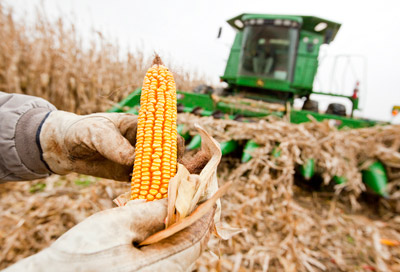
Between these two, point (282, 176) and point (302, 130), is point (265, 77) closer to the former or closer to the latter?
point (302, 130)

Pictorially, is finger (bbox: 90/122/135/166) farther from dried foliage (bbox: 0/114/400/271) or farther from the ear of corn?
dried foliage (bbox: 0/114/400/271)

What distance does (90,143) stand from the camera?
4.55 feet

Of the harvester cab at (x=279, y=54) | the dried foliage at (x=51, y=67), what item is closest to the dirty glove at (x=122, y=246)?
the dried foliage at (x=51, y=67)

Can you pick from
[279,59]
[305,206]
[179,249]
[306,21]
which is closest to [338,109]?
[279,59]

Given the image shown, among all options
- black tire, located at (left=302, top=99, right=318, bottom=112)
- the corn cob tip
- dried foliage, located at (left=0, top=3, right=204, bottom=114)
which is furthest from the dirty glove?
black tire, located at (left=302, top=99, right=318, bottom=112)

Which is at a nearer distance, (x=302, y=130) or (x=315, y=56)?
(x=302, y=130)

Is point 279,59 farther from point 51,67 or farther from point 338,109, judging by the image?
point 51,67

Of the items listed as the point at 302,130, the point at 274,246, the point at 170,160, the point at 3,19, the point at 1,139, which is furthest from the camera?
the point at 3,19

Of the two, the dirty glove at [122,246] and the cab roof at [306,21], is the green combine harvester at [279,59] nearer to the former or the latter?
the cab roof at [306,21]

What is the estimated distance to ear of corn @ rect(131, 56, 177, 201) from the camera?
113 centimetres

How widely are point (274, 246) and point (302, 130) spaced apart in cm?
172

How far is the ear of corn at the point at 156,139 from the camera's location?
3.72 feet

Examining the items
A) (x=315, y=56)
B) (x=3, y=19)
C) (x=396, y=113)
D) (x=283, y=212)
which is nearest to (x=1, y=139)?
(x=283, y=212)

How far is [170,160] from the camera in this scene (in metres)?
1.21
